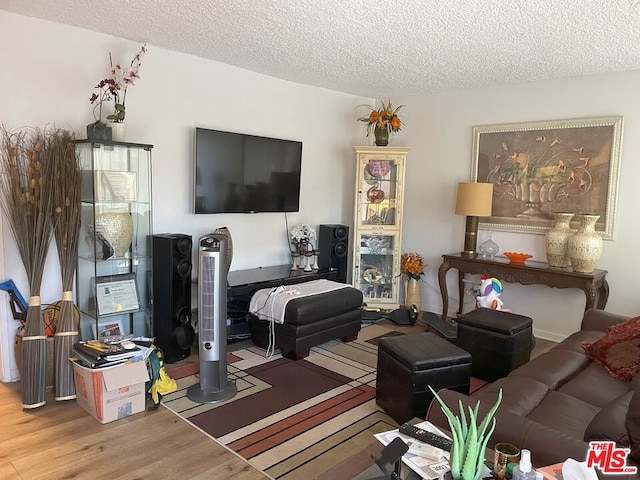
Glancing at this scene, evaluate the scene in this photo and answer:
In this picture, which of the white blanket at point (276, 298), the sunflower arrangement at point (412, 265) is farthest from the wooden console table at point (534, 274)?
the white blanket at point (276, 298)

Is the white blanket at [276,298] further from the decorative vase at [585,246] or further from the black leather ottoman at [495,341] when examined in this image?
the decorative vase at [585,246]

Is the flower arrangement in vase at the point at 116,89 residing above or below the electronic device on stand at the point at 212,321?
above

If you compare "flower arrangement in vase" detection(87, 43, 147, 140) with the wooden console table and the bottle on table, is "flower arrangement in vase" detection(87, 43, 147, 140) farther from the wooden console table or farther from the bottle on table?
the wooden console table

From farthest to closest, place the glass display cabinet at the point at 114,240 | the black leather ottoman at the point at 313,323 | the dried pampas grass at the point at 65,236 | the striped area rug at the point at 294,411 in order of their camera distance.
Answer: the black leather ottoman at the point at 313,323 → the glass display cabinet at the point at 114,240 → the dried pampas grass at the point at 65,236 → the striped area rug at the point at 294,411

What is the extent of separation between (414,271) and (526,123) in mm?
1824

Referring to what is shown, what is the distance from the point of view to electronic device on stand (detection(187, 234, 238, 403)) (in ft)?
9.76

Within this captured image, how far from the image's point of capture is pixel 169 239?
3486 millimetres

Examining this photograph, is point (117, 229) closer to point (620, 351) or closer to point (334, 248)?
point (334, 248)

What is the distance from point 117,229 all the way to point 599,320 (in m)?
3.41

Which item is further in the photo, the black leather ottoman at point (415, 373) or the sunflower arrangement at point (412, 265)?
the sunflower arrangement at point (412, 265)

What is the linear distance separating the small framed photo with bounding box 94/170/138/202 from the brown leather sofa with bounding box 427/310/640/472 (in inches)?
99.6

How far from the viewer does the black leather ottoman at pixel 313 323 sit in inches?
143

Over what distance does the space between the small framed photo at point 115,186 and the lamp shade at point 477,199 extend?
→ 117 inches

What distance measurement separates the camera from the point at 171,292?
3535 mm
